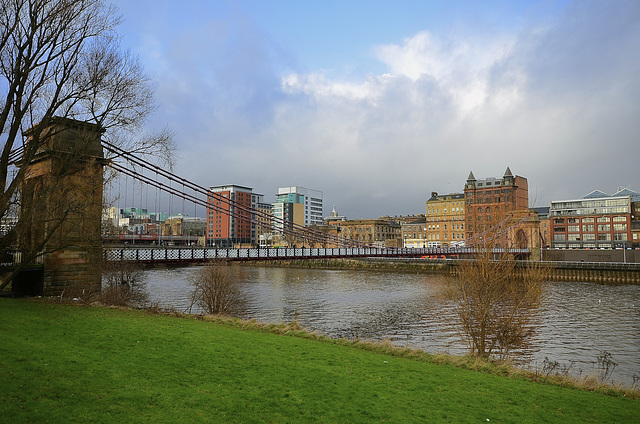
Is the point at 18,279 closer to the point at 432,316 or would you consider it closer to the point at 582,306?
the point at 432,316

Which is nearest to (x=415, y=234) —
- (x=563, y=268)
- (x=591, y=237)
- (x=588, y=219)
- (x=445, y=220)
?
(x=445, y=220)

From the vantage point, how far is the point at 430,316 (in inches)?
1224

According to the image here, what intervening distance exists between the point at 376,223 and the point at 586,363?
103232 millimetres

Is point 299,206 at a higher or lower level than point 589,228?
higher

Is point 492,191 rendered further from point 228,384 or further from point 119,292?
point 228,384

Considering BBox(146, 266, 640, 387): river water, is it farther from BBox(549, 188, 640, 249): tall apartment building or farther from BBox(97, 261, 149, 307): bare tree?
BBox(549, 188, 640, 249): tall apartment building

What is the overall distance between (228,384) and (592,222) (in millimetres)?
106707

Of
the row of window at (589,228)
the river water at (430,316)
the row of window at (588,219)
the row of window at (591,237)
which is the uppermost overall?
the row of window at (588,219)

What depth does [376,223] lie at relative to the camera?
123 meters

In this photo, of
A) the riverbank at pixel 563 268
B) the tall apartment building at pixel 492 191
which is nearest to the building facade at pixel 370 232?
the tall apartment building at pixel 492 191

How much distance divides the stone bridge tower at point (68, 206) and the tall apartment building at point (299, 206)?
143236mm

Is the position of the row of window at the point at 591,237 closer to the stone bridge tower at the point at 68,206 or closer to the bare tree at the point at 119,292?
the bare tree at the point at 119,292

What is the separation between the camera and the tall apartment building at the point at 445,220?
110m

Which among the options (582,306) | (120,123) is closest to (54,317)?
(120,123)
